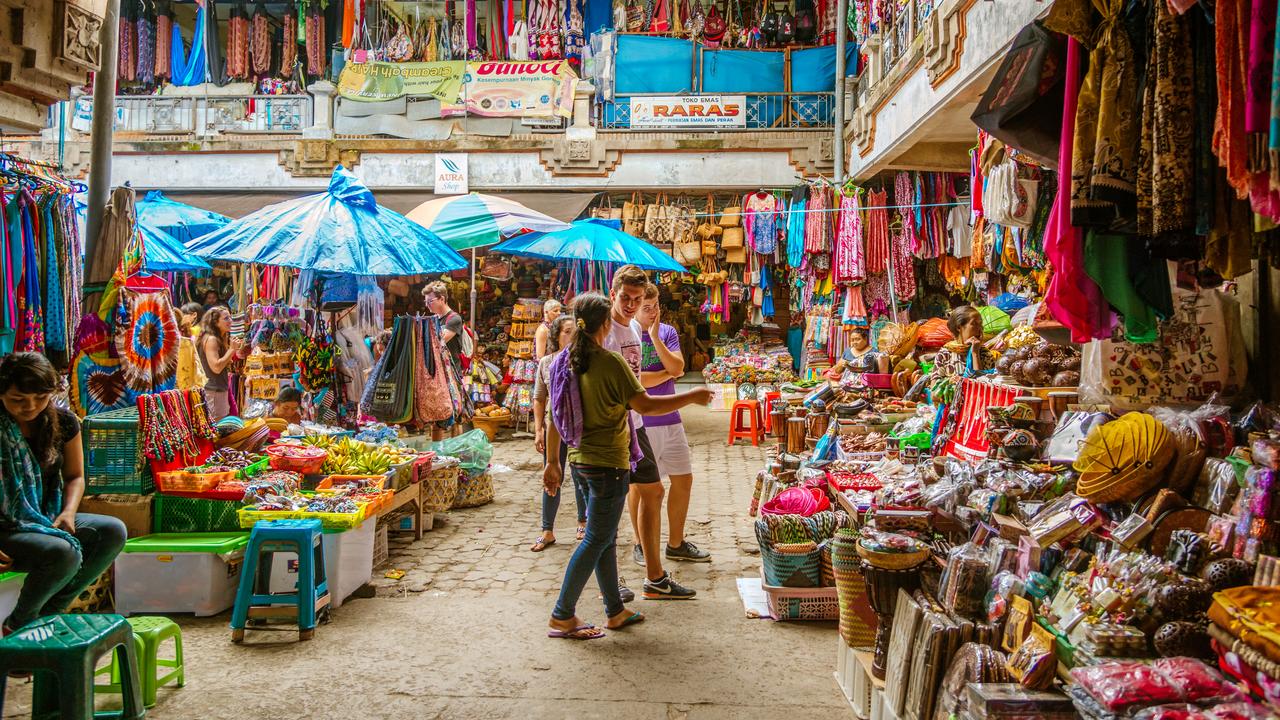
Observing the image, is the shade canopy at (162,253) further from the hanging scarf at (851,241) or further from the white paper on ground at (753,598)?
the hanging scarf at (851,241)

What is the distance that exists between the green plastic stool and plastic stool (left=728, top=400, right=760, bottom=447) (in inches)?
320

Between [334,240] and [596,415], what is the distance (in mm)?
3336

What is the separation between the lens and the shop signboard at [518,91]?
45.0ft

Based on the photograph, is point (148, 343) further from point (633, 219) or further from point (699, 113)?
point (699, 113)

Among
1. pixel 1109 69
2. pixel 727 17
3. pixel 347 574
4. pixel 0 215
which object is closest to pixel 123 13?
pixel 727 17

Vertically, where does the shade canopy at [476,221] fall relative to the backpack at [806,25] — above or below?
below

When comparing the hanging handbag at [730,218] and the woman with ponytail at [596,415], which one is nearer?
the woman with ponytail at [596,415]

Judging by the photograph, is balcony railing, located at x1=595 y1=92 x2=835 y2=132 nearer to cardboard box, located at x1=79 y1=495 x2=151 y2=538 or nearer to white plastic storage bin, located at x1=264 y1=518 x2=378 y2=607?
white plastic storage bin, located at x1=264 y1=518 x2=378 y2=607

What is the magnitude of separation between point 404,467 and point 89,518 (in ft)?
7.73

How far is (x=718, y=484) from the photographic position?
28.2 feet

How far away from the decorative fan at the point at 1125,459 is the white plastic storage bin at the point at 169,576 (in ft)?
13.3

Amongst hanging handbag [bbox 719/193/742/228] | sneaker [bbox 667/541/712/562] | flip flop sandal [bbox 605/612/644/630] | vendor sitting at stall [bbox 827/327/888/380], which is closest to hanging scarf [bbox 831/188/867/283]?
vendor sitting at stall [bbox 827/327/888/380]

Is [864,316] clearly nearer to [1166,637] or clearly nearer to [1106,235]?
[1106,235]

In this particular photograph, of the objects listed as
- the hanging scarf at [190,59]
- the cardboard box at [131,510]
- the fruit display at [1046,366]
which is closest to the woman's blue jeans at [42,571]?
the cardboard box at [131,510]
